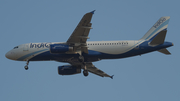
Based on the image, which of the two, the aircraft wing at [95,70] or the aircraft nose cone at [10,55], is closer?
the aircraft nose cone at [10,55]

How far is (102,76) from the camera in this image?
194ft

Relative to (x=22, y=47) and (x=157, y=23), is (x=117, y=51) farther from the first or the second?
(x=22, y=47)

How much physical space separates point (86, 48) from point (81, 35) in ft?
8.97

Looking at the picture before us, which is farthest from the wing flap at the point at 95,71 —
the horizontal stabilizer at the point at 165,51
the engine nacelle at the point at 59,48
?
the horizontal stabilizer at the point at 165,51

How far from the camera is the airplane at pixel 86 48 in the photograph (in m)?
49.3

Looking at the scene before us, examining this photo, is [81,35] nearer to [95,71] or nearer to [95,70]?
[95,70]

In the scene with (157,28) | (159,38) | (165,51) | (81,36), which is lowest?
(165,51)

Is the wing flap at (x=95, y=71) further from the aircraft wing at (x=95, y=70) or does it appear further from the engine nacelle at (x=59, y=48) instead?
the engine nacelle at (x=59, y=48)

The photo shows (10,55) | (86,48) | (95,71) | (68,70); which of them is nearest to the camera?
(86,48)

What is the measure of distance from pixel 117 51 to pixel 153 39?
5.61 meters

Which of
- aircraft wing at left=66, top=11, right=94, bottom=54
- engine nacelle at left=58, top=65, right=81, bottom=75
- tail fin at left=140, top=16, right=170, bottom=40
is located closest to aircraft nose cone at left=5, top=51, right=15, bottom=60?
engine nacelle at left=58, top=65, right=81, bottom=75

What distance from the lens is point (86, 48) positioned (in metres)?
50.1

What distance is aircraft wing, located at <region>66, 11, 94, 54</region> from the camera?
4553 centimetres

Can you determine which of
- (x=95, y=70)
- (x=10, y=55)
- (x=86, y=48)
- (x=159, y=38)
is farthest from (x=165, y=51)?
(x=10, y=55)
